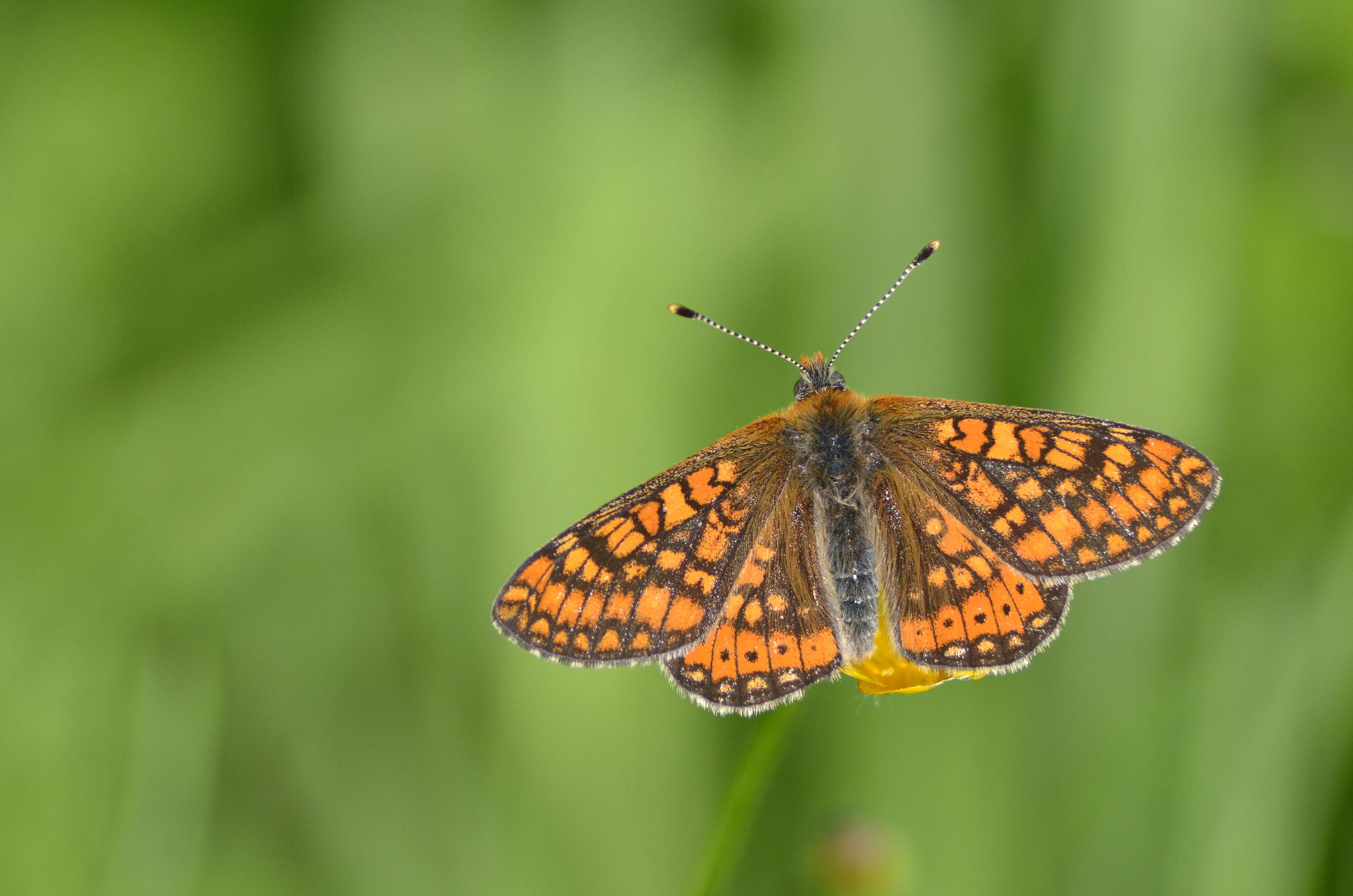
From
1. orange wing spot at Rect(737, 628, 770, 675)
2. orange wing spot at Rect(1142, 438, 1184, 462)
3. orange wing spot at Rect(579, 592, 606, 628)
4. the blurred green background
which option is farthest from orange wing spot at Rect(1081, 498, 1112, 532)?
orange wing spot at Rect(579, 592, 606, 628)

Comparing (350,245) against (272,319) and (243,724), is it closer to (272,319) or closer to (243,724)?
(272,319)

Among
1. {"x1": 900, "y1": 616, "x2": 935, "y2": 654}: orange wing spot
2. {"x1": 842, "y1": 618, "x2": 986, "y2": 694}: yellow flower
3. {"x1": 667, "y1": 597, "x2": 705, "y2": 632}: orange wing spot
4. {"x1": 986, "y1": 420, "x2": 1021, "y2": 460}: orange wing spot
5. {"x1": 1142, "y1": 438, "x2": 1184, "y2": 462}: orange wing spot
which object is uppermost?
{"x1": 986, "y1": 420, "x2": 1021, "y2": 460}: orange wing spot

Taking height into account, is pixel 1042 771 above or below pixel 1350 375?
below

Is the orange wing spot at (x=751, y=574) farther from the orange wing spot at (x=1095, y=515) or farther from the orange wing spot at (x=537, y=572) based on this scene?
the orange wing spot at (x=1095, y=515)

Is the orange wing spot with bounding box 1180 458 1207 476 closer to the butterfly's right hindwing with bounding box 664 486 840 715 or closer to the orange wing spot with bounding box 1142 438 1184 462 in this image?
the orange wing spot with bounding box 1142 438 1184 462

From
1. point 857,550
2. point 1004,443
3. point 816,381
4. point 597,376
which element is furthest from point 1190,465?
point 597,376

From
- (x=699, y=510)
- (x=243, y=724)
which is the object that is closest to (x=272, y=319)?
(x=243, y=724)

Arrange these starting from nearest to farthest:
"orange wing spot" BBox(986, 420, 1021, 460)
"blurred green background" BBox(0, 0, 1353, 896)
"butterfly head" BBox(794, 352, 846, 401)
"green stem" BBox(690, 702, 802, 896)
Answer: "green stem" BBox(690, 702, 802, 896)
"orange wing spot" BBox(986, 420, 1021, 460)
"butterfly head" BBox(794, 352, 846, 401)
"blurred green background" BBox(0, 0, 1353, 896)
